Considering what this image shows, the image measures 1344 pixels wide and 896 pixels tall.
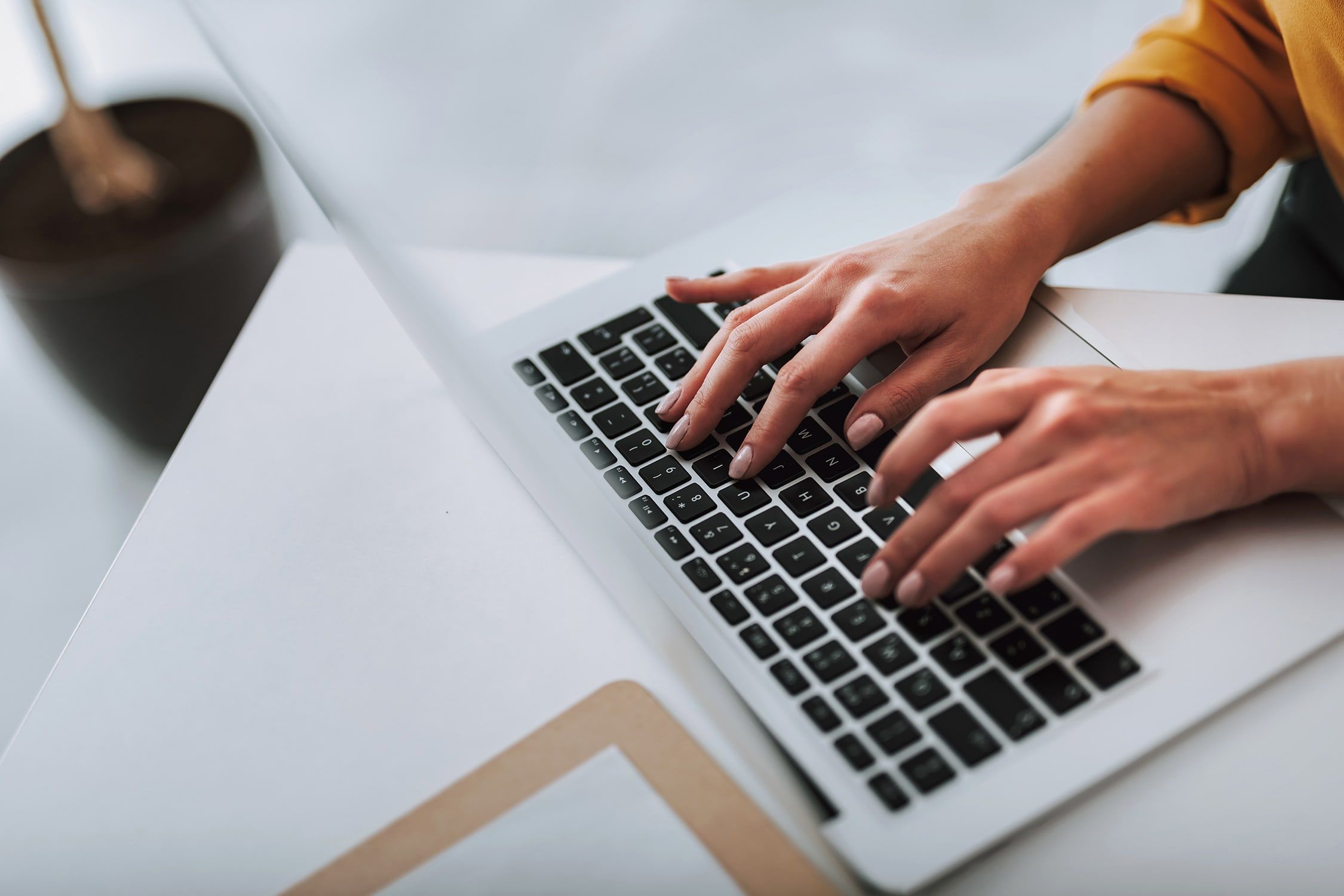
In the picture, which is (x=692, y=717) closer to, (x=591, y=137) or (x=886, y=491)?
(x=886, y=491)

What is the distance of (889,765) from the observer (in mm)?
471

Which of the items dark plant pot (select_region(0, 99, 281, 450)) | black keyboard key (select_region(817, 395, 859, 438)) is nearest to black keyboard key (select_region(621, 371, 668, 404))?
black keyboard key (select_region(817, 395, 859, 438))

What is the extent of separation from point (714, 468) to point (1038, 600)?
20 cm

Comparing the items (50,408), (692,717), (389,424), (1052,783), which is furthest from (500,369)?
(50,408)

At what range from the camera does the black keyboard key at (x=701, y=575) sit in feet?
1.82

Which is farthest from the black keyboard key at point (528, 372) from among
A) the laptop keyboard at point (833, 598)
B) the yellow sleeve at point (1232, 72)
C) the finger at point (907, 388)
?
the yellow sleeve at point (1232, 72)

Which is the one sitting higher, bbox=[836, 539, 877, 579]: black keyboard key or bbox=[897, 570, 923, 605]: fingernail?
bbox=[836, 539, 877, 579]: black keyboard key

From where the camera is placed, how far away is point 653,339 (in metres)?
0.71

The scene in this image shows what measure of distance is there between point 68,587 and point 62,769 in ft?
2.59

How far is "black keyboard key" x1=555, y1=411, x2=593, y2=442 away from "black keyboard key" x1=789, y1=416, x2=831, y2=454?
0.13 meters

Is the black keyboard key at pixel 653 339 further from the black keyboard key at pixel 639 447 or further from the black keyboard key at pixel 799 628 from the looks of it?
the black keyboard key at pixel 799 628

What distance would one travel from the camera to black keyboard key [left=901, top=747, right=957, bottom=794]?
0.46 metres

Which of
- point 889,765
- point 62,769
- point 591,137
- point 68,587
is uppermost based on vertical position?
point 591,137

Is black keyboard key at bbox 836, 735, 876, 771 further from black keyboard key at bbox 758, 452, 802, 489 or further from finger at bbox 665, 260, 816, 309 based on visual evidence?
finger at bbox 665, 260, 816, 309
